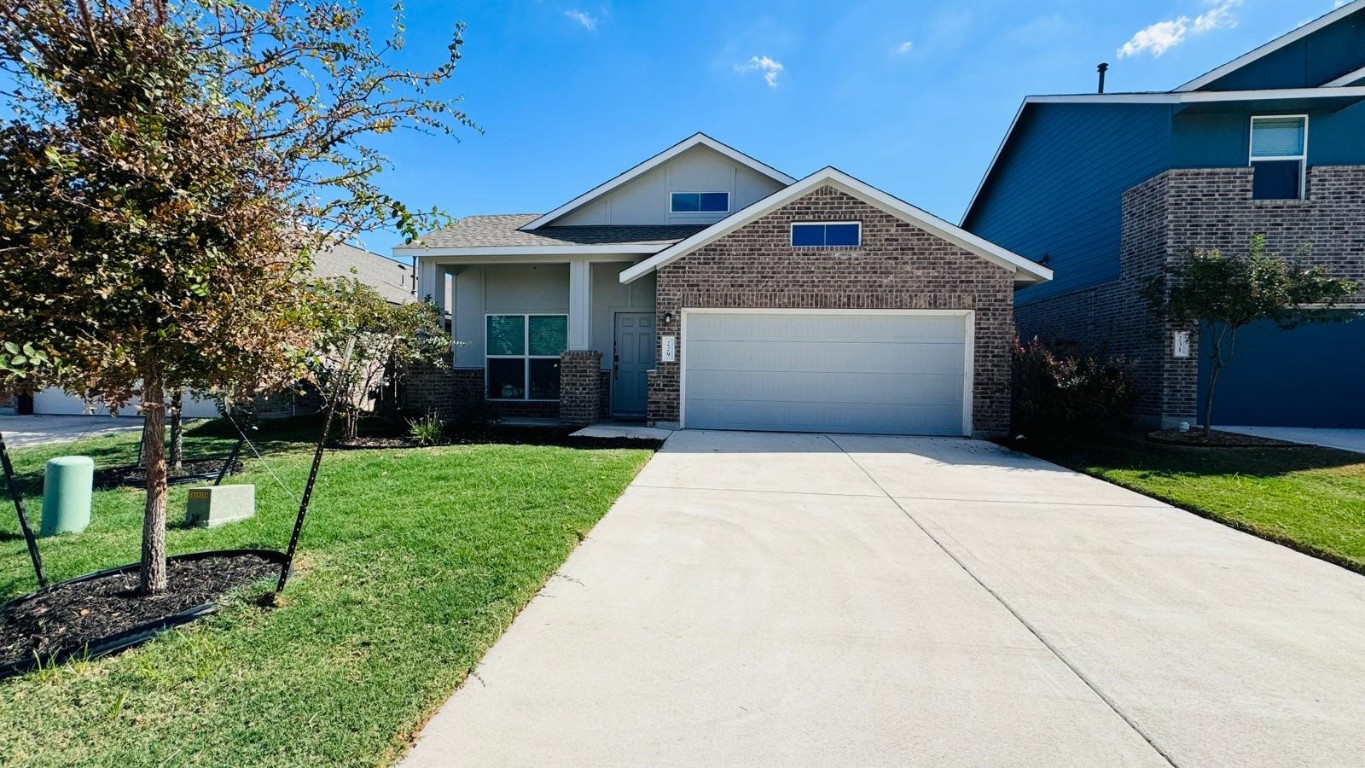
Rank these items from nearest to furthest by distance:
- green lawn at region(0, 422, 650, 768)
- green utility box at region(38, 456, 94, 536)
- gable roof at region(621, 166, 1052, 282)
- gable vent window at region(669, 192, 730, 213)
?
green lawn at region(0, 422, 650, 768), green utility box at region(38, 456, 94, 536), gable roof at region(621, 166, 1052, 282), gable vent window at region(669, 192, 730, 213)

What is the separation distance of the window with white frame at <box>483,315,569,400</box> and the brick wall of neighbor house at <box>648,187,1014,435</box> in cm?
344

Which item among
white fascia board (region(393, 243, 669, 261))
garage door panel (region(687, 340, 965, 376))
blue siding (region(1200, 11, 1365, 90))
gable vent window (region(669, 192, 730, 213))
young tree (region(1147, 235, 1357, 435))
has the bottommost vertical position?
garage door panel (region(687, 340, 965, 376))

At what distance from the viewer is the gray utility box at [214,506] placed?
16.5 feet

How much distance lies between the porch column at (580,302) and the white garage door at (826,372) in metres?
2.19

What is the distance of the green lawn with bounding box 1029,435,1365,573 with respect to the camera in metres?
5.03

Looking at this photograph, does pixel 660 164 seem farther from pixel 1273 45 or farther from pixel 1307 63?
pixel 1307 63

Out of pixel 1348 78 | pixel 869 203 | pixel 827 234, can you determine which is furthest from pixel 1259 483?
pixel 1348 78

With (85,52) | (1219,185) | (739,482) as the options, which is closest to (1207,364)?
(1219,185)

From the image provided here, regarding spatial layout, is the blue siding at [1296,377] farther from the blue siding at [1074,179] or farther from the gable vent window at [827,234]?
the gable vent window at [827,234]

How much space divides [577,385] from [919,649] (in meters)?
9.10

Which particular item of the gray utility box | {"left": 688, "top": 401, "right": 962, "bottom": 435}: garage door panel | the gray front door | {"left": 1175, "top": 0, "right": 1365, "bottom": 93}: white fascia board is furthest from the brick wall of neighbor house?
the gray utility box

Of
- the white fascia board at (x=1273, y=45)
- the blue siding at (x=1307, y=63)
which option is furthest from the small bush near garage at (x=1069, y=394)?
the blue siding at (x=1307, y=63)

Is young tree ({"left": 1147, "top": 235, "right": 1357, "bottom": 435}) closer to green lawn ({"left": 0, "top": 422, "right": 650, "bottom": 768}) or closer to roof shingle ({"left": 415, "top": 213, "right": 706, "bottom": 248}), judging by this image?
roof shingle ({"left": 415, "top": 213, "right": 706, "bottom": 248})

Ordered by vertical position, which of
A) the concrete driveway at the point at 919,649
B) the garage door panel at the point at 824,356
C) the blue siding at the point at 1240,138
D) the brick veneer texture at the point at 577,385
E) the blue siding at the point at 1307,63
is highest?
the blue siding at the point at 1307,63
